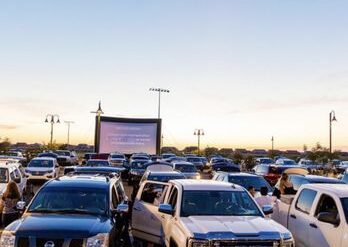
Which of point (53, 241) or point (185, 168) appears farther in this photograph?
point (185, 168)

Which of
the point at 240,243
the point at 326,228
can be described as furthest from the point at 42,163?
the point at 240,243

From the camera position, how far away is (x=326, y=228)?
8672 millimetres

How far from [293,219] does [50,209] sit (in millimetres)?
4457

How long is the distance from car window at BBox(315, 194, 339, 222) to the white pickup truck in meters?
0.83

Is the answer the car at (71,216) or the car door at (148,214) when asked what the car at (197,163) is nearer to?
the car door at (148,214)

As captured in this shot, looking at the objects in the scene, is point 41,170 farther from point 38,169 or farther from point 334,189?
point 334,189

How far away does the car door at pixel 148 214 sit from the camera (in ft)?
35.3

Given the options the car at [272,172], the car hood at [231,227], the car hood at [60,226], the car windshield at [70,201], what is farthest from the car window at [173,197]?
the car at [272,172]

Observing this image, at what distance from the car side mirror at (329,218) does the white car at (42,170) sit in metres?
24.7

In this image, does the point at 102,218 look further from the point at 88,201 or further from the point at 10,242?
the point at 10,242

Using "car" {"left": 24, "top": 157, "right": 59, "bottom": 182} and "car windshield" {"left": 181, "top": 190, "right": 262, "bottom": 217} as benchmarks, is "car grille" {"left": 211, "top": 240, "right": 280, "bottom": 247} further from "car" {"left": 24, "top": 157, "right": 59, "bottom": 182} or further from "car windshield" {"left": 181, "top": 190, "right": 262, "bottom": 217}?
"car" {"left": 24, "top": 157, "right": 59, "bottom": 182}

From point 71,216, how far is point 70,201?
79 centimetres

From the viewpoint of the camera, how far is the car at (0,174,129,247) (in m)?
7.98

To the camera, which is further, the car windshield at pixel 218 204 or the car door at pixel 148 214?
the car door at pixel 148 214
